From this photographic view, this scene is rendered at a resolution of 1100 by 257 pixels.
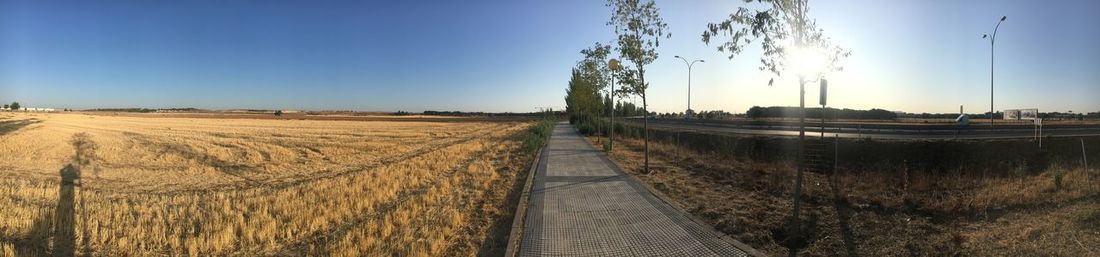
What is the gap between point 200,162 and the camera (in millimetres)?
17844

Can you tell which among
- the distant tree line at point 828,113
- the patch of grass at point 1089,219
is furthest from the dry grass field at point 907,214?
the distant tree line at point 828,113

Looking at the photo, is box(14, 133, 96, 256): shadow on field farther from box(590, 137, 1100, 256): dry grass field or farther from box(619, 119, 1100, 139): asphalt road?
box(619, 119, 1100, 139): asphalt road

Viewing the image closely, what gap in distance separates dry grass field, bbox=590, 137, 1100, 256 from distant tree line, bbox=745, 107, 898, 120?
7445cm

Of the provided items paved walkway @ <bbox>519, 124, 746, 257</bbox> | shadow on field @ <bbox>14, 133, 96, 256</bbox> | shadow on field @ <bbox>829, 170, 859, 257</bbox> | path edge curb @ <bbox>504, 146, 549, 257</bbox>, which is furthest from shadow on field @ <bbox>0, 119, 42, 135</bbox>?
shadow on field @ <bbox>829, 170, 859, 257</bbox>

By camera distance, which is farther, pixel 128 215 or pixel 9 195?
pixel 9 195

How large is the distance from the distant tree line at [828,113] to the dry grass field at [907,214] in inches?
2931

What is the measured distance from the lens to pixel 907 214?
6.96 m

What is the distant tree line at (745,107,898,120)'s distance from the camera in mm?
80519

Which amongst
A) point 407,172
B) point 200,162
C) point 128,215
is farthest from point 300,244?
point 200,162

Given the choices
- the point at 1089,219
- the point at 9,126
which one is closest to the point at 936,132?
the point at 1089,219

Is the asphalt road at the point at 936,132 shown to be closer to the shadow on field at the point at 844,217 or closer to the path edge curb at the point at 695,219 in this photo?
the shadow on field at the point at 844,217

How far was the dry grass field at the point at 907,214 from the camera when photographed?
211 inches

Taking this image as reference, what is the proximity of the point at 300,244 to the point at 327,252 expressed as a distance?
0.74 m

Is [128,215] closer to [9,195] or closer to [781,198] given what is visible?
[9,195]
